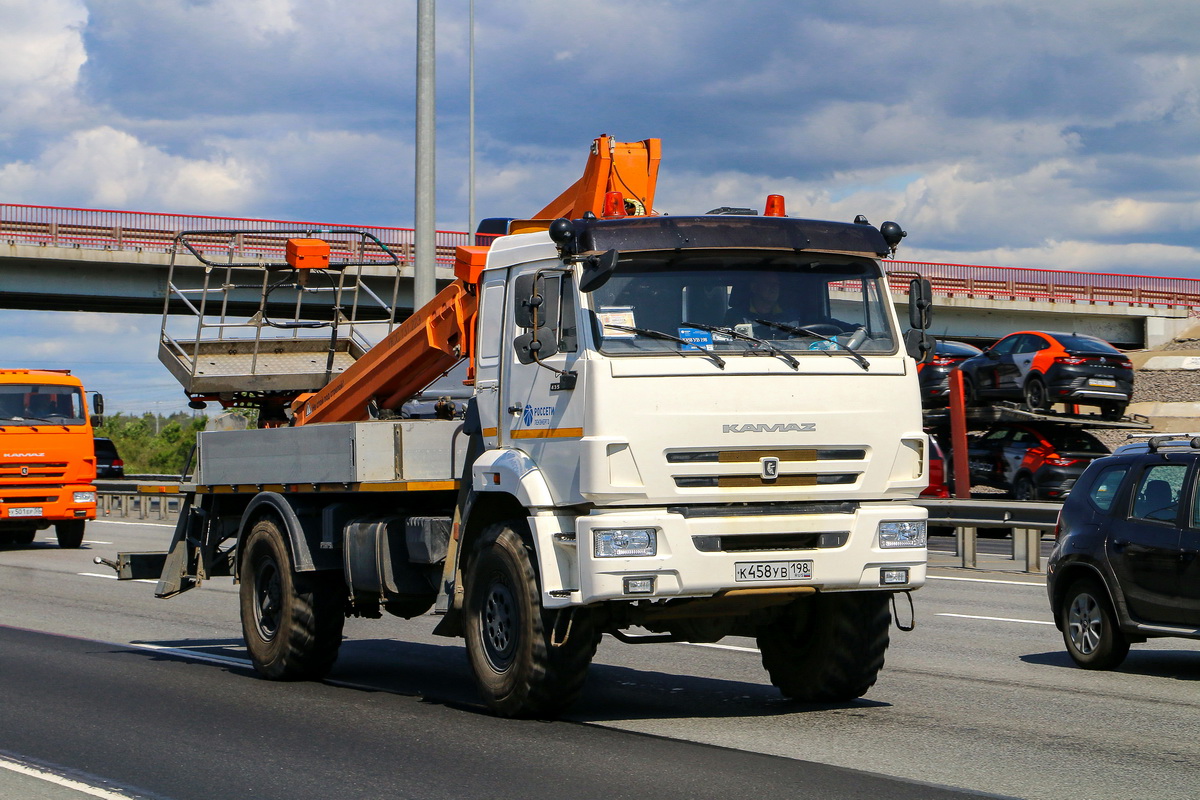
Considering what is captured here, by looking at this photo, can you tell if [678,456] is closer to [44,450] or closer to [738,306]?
[738,306]

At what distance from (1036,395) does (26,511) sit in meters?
18.3

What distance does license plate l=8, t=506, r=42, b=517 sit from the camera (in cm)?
2517

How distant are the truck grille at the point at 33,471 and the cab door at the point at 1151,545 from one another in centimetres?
1974

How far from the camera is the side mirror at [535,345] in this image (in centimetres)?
786

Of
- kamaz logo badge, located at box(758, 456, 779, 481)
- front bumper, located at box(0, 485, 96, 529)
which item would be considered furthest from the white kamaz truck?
front bumper, located at box(0, 485, 96, 529)

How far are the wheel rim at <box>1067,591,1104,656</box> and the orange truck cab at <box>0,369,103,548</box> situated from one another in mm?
19087


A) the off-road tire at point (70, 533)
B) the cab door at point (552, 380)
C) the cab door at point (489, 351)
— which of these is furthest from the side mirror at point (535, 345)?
the off-road tire at point (70, 533)

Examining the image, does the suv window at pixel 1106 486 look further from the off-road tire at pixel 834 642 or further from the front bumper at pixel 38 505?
the front bumper at pixel 38 505

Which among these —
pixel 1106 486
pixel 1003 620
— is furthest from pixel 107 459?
pixel 1106 486

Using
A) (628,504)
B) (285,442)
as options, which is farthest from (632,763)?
(285,442)

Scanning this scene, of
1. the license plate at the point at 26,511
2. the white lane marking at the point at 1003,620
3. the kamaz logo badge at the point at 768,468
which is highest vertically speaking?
A: the kamaz logo badge at the point at 768,468

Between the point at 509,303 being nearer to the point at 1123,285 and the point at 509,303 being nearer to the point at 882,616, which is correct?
the point at 882,616

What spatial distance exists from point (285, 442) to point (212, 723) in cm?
256

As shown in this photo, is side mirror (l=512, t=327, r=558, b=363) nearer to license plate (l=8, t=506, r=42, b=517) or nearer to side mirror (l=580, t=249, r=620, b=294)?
side mirror (l=580, t=249, r=620, b=294)
